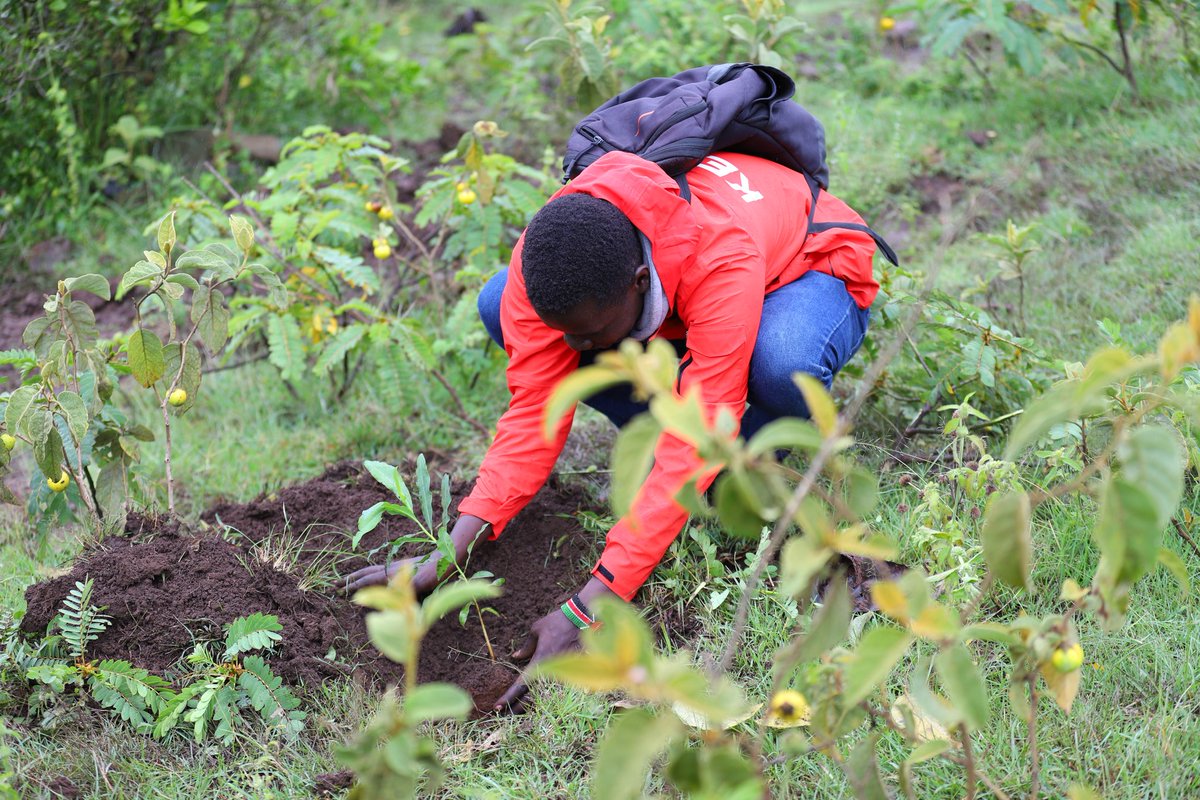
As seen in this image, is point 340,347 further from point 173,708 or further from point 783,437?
point 783,437

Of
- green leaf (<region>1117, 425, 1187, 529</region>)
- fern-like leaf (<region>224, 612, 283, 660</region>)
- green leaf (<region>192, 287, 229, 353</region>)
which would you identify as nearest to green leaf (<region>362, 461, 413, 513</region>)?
fern-like leaf (<region>224, 612, 283, 660</region>)

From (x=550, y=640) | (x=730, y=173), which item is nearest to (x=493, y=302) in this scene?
(x=730, y=173)

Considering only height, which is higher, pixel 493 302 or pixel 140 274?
pixel 140 274

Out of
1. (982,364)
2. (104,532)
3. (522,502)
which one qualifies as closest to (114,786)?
(104,532)

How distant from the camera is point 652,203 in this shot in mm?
2203

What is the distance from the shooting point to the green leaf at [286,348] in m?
3.19

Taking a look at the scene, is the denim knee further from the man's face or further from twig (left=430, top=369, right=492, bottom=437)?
the man's face

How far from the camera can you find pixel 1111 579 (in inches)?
52.2

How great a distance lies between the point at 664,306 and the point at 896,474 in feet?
3.09

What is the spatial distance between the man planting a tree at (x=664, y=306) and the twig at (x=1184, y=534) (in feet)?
2.82

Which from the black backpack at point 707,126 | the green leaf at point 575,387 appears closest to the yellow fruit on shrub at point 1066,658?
the green leaf at point 575,387

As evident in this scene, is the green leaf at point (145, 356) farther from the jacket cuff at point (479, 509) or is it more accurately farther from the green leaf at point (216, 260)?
the jacket cuff at point (479, 509)

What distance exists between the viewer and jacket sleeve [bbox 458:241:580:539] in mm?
2496

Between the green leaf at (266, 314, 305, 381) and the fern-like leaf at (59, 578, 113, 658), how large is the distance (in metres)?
1.05
